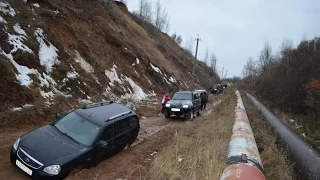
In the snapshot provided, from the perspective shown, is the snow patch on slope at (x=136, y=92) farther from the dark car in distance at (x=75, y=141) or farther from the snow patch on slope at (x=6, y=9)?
the dark car in distance at (x=75, y=141)

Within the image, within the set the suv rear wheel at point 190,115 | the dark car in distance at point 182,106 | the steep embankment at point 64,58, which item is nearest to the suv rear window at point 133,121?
the steep embankment at point 64,58

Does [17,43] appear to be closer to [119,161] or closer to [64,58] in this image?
[64,58]

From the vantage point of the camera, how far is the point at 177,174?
6445 mm

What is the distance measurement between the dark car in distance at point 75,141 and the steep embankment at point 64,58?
4.26 metres

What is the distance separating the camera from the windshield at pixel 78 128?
26.0 ft

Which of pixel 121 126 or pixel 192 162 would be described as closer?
pixel 192 162

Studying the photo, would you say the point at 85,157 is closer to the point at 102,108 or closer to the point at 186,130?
the point at 102,108

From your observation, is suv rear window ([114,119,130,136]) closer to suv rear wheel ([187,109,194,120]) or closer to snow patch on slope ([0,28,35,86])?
snow patch on slope ([0,28,35,86])

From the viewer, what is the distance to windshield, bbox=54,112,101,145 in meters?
7.93

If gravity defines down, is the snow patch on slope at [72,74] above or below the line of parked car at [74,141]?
above

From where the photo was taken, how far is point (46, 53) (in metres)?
16.4

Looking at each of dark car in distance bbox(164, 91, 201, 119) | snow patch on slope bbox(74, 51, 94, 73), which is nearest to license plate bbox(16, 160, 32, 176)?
dark car in distance bbox(164, 91, 201, 119)

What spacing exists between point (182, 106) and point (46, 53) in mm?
8102

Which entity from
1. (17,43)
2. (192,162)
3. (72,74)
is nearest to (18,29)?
(17,43)
